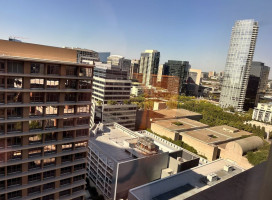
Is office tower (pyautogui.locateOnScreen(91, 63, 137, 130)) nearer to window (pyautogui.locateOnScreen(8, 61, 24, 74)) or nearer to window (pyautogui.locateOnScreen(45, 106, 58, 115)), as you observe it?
window (pyautogui.locateOnScreen(45, 106, 58, 115))

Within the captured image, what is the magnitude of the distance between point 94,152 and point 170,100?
9.91 m

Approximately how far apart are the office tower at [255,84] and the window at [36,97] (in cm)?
1591

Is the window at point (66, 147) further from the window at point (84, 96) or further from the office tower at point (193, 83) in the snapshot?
the office tower at point (193, 83)

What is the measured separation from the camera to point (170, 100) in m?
14.3

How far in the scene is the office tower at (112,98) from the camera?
8148 mm

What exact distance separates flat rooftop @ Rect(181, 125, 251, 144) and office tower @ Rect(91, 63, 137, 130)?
2.38 metres

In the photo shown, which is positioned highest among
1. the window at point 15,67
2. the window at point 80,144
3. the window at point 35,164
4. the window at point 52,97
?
the window at point 15,67

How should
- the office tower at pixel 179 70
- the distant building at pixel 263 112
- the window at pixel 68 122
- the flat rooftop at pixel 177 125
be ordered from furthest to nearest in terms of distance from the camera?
1. the office tower at pixel 179 70
2. the distant building at pixel 263 112
3. the flat rooftop at pixel 177 125
4. the window at pixel 68 122

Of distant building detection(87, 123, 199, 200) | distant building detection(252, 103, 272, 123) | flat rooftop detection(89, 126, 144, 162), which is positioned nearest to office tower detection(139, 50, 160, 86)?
distant building detection(252, 103, 272, 123)

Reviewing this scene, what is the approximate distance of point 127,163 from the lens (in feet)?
14.0

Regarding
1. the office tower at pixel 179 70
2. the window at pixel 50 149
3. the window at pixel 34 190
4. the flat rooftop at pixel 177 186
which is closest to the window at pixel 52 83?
the window at pixel 50 149

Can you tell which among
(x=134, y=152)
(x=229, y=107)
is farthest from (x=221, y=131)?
(x=229, y=107)

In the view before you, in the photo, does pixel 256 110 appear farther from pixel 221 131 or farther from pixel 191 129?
pixel 191 129

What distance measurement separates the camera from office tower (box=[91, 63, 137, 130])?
8.15 metres
